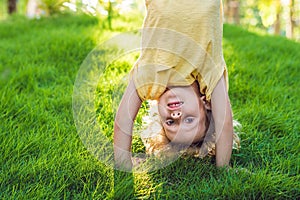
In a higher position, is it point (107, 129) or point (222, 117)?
point (222, 117)

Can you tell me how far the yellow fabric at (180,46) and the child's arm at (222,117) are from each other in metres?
0.03

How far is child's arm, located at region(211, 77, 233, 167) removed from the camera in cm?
178

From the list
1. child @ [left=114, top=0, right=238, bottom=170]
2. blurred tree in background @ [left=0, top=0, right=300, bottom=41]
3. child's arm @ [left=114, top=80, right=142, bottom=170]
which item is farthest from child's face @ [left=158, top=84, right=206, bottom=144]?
blurred tree in background @ [left=0, top=0, right=300, bottom=41]

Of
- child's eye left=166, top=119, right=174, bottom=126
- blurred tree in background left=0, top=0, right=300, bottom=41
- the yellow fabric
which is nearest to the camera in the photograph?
the yellow fabric

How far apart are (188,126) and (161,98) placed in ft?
0.51

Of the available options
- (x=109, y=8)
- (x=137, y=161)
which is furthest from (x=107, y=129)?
(x=109, y=8)

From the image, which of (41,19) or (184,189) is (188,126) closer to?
(184,189)

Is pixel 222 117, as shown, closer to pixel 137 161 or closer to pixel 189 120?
pixel 189 120

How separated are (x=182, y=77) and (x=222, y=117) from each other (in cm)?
23

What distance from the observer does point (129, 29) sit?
3971 millimetres

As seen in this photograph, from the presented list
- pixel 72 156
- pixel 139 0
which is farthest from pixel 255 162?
pixel 139 0

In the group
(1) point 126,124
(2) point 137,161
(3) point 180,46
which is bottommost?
(2) point 137,161

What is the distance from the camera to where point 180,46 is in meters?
1.73

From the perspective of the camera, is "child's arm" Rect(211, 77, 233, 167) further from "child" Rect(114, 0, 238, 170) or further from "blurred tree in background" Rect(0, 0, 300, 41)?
"blurred tree in background" Rect(0, 0, 300, 41)
